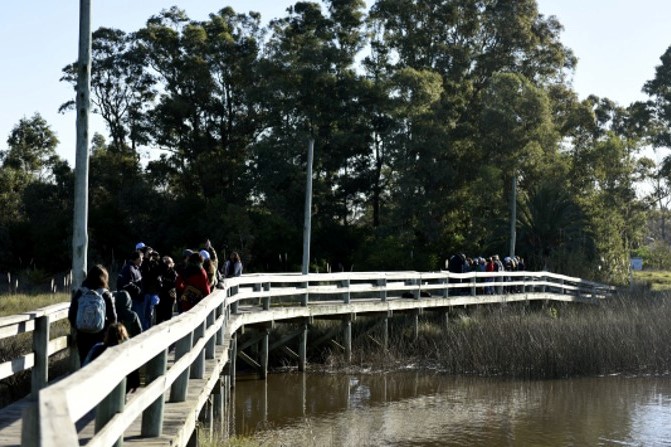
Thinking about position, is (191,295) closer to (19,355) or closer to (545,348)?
(19,355)

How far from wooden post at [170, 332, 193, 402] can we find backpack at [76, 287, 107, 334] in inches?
48.4

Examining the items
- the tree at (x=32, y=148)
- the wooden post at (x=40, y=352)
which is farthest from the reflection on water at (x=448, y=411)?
the tree at (x=32, y=148)

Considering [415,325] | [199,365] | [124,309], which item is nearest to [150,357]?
[199,365]

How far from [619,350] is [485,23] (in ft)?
101

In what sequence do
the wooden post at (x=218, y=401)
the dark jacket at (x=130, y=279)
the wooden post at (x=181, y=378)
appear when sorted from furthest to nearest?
1. the wooden post at (x=218, y=401)
2. the dark jacket at (x=130, y=279)
3. the wooden post at (x=181, y=378)

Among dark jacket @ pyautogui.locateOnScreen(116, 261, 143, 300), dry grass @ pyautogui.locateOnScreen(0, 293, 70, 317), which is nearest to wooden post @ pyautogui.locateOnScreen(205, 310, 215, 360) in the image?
dark jacket @ pyautogui.locateOnScreen(116, 261, 143, 300)

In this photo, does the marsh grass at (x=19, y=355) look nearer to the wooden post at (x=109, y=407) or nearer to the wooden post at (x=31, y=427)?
the wooden post at (x=109, y=407)

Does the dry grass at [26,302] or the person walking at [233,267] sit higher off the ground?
the person walking at [233,267]

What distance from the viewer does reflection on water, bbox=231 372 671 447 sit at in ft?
52.5

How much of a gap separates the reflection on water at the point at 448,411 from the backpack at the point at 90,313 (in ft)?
17.3

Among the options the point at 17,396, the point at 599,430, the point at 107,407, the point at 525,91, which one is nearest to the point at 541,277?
the point at 525,91

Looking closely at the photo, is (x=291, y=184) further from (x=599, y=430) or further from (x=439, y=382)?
(x=599, y=430)

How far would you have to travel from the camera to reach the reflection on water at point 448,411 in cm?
1600

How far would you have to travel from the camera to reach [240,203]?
49.1 metres
